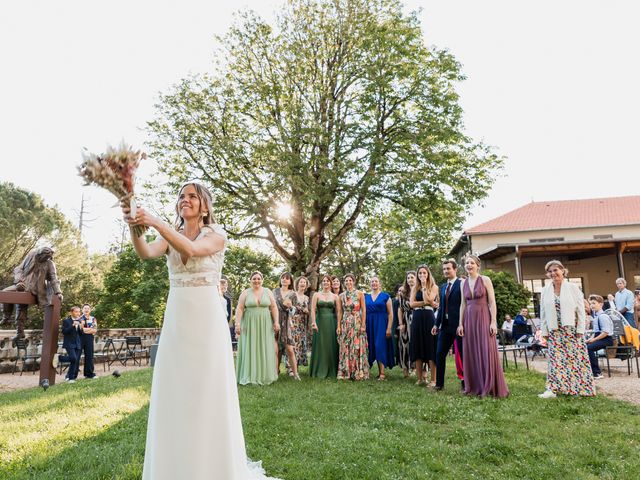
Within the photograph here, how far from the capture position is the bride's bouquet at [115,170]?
2.41 meters

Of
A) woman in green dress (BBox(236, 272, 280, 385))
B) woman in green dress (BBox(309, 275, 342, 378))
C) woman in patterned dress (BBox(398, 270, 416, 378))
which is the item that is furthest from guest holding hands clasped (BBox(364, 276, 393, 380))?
woman in green dress (BBox(236, 272, 280, 385))

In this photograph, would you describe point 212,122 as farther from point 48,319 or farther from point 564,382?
point 564,382

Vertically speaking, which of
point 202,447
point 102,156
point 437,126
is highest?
point 437,126

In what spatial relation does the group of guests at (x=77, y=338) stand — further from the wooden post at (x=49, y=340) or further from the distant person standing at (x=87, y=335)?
the wooden post at (x=49, y=340)

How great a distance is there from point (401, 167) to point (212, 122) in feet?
27.4

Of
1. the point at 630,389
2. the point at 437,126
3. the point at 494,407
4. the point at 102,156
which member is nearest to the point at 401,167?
the point at 437,126

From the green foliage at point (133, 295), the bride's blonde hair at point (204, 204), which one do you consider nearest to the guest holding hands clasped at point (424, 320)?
the bride's blonde hair at point (204, 204)

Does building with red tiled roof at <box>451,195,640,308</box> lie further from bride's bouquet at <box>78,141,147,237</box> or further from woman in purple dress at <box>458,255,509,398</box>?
bride's bouquet at <box>78,141,147,237</box>

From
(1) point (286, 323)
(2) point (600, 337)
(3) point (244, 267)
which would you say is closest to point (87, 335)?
(1) point (286, 323)

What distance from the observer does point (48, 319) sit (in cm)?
1063

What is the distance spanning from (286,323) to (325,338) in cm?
96

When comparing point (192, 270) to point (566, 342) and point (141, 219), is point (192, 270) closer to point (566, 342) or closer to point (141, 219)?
point (141, 219)

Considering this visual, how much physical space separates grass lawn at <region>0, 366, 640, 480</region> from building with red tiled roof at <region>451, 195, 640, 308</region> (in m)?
19.4

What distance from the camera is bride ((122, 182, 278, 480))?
2854mm
